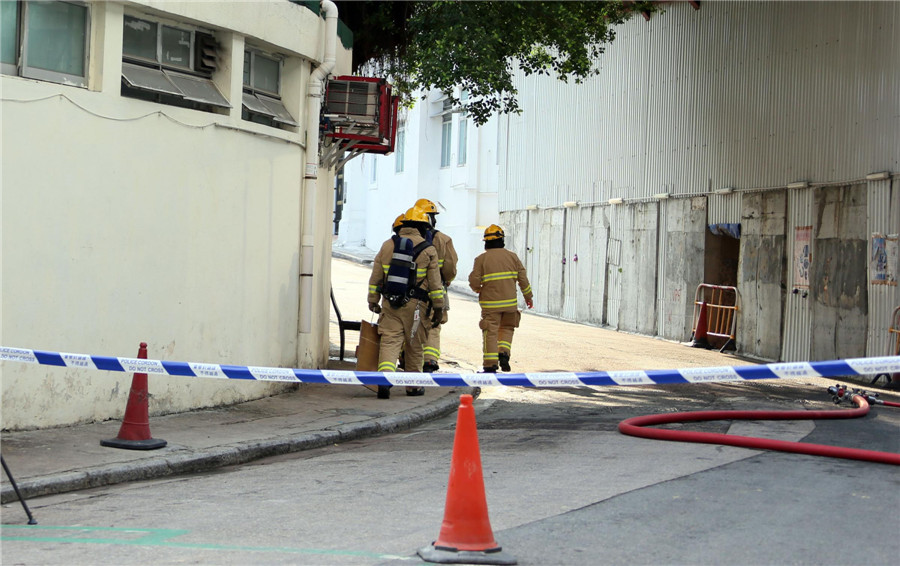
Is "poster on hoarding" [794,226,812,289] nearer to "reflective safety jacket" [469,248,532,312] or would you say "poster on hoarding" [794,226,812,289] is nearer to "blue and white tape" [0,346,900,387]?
"reflective safety jacket" [469,248,532,312]

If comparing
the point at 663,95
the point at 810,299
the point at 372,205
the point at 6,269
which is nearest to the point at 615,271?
the point at 663,95

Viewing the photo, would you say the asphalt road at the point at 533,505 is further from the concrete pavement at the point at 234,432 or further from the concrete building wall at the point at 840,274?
the concrete building wall at the point at 840,274

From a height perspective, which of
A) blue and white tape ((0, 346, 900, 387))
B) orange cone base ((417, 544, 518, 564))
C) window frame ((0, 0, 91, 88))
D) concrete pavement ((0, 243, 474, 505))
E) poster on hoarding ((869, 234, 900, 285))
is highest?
window frame ((0, 0, 91, 88))

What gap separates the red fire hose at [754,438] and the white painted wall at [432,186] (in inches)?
1068

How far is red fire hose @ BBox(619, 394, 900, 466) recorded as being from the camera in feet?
24.4

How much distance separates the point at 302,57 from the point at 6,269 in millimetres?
4598

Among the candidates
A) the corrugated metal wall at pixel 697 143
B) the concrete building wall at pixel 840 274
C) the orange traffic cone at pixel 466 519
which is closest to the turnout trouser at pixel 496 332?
the corrugated metal wall at pixel 697 143

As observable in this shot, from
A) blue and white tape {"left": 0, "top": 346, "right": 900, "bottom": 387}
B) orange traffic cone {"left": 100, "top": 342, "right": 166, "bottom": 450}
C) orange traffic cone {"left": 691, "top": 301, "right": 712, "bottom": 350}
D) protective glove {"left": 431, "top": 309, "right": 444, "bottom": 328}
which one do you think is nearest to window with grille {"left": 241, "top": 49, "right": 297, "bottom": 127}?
protective glove {"left": 431, "top": 309, "right": 444, "bottom": 328}

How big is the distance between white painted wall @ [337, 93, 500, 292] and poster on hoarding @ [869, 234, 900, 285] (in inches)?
859

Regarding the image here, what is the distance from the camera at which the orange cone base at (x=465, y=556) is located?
487 centimetres

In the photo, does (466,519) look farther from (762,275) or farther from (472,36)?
(762,275)

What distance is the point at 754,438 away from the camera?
26.1ft

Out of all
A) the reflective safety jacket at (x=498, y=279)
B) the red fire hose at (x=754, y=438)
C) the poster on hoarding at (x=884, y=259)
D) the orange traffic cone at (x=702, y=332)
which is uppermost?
the poster on hoarding at (x=884, y=259)

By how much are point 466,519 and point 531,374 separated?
1.15m
